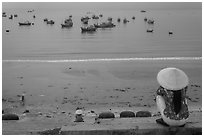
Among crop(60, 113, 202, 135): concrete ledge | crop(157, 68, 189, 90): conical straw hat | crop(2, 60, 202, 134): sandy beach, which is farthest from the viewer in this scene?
crop(2, 60, 202, 134): sandy beach

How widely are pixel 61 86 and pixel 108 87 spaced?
8.67 feet

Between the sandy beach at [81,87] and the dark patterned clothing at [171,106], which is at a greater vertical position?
the dark patterned clothing at [171,106]

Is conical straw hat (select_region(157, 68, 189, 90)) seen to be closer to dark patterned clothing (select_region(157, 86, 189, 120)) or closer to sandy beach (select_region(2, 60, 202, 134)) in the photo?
dark patterned clothing (select_region(157, 86, 189, 120))

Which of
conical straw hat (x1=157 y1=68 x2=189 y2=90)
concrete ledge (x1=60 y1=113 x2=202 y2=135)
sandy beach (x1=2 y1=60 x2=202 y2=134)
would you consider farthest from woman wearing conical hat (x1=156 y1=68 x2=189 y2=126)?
sandy beach (x1=2 y1=60 x2=202 y2=134)

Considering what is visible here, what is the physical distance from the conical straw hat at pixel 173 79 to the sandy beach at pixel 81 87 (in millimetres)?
4741

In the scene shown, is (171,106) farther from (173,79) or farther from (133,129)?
(133,129)

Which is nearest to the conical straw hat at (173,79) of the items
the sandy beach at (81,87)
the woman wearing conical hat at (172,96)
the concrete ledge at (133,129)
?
the woman wearing conical hat at (172,96)

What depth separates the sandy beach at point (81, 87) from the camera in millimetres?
16969

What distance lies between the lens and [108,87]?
21.7 meters

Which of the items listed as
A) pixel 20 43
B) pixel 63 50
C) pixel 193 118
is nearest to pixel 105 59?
pixel 63 50

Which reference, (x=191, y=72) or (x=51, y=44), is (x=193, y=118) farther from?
(x=51, y=44)

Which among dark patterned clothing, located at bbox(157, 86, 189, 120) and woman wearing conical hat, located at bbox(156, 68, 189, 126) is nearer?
woman wearing conical hat, located at bbox(156, 68, 189, 126)

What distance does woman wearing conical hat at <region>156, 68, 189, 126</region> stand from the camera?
764 centimetres

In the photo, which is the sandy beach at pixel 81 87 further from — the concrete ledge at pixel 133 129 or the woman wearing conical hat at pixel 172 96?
the woman wearing conical hat at pixel 172 96
